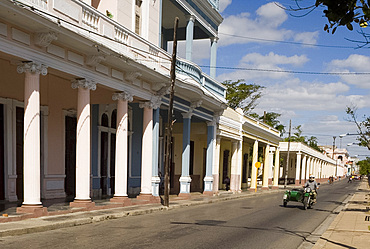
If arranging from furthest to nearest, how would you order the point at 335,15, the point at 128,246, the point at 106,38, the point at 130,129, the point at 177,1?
1. the point at 130,129
2. the point at 177,1
3. the point at 106,38
4. the point at 128,246
5. the point at 335,15

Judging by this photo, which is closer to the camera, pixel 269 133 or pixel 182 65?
pixel 182 65

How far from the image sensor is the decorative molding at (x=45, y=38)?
432 inches

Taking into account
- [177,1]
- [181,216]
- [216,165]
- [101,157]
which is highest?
[177,1]

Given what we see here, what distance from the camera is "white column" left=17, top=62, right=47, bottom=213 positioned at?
11.0m

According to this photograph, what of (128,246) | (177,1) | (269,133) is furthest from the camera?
(269,133)

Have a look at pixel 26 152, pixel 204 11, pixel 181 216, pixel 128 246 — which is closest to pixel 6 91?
pixel 26 152

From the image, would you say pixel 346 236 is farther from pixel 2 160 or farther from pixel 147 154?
pixel 2 160

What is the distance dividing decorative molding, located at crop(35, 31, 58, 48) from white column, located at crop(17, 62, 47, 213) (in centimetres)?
60

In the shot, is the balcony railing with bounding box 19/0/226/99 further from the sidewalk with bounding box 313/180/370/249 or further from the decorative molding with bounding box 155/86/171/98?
the sidewalk with bounding box 313/180/370/249

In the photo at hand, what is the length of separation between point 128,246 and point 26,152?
4.57 m

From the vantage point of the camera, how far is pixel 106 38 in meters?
13.7

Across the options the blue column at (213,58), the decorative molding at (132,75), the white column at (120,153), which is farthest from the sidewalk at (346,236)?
the blue column at (213,58)

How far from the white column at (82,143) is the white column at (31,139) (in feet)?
7.34

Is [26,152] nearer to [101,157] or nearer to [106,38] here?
[106,38]
